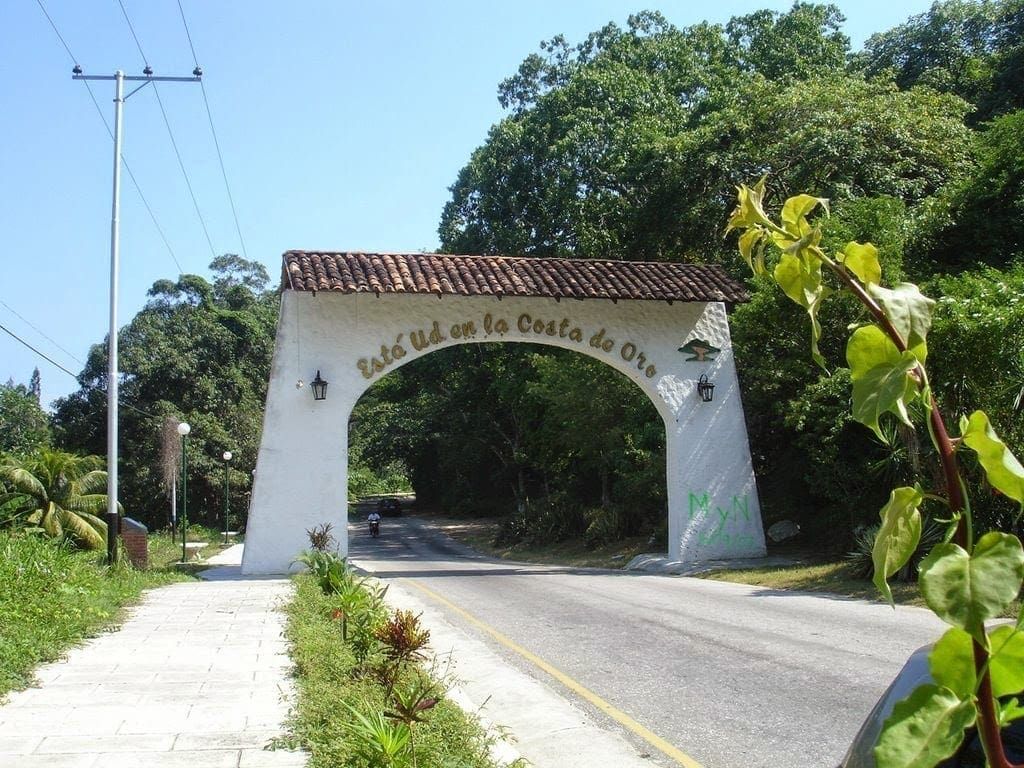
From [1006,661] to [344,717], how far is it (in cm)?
556

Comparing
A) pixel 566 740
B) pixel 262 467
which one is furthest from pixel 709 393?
pixel 566 740

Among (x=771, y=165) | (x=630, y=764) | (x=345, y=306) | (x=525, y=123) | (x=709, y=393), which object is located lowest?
(x=630, y=764)

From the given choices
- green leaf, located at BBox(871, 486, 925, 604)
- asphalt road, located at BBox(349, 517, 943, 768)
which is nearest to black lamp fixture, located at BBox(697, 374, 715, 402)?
asphalt road, located at BBox(349, 517, 943, 768)

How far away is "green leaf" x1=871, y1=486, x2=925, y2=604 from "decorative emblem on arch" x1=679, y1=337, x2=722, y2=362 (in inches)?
748

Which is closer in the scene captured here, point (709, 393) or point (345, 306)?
point (345, 306)

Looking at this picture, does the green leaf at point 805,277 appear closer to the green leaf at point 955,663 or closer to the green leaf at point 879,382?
the green leaf at point 879,382

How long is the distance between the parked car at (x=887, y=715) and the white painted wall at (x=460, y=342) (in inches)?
611

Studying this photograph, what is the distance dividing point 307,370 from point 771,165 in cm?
1333

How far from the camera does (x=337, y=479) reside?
720 inches

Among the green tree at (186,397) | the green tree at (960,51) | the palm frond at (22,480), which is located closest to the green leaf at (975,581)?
the palm frond at (22,480)

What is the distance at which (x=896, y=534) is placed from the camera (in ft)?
4.50

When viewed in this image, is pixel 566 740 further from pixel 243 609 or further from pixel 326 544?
pixel 326 544

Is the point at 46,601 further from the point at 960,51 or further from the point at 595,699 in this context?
the point at 960,51

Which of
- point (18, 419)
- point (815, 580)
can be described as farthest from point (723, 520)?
point (18, 419)
